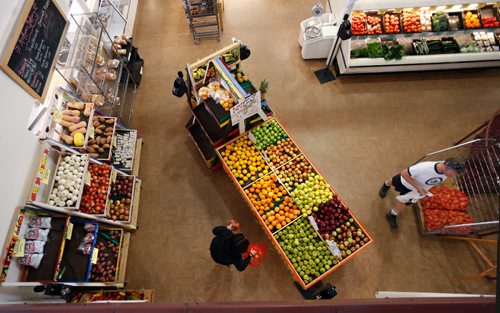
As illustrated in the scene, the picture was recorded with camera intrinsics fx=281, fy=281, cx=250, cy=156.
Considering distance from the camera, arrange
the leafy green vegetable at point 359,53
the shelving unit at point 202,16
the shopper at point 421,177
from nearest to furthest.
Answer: the shopper at point 421,177 → the leafy green vegetable at point 359,53 → the shelving unit at point 202,16

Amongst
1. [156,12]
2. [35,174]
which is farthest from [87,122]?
[156,12]

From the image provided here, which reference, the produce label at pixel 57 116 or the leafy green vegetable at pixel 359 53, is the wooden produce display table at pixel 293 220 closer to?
the produce label at pixel 57 116

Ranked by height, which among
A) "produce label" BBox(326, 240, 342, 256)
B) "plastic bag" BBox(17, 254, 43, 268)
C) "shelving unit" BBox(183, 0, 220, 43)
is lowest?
"produce label" BBox(326, 240, 342, 256)

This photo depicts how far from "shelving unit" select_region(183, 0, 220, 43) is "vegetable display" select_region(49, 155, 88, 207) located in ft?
13.7

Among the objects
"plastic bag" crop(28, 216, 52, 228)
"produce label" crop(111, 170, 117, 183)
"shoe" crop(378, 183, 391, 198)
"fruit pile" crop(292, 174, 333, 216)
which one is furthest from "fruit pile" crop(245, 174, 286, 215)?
"plastic bag" crop(28, 216, 52, 228)

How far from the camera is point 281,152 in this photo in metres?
4.76

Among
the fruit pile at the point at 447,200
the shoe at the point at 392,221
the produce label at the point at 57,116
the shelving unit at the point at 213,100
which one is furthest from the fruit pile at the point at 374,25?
the produce label at the point at 57,116

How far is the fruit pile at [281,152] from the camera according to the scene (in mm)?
4672

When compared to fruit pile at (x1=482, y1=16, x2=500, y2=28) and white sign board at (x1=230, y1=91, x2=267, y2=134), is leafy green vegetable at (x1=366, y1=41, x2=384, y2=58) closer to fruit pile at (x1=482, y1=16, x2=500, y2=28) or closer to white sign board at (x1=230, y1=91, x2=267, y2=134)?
fruit pile at (x1=482, y1=16, x2=500, y2=28)

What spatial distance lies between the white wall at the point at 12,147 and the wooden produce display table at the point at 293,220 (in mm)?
2599

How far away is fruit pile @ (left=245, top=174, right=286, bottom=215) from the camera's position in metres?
4.35

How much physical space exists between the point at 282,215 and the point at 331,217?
732 millimetres

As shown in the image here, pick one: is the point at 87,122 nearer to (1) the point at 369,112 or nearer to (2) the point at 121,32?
(2) the point at 121,32

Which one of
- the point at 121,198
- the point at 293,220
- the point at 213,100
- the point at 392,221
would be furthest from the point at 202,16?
the point at 392,221
